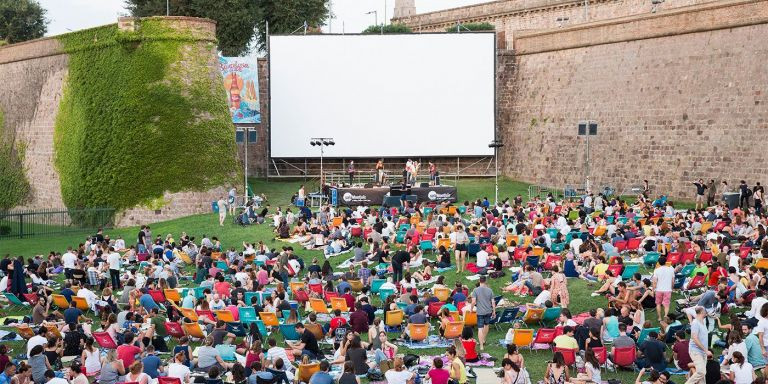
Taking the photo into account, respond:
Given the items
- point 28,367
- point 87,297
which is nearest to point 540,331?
point 28,367

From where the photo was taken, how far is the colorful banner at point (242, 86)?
50031mm

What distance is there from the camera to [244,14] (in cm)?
6172

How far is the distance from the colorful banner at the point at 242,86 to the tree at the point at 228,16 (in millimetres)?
12364

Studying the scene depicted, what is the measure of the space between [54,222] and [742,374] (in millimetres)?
37170

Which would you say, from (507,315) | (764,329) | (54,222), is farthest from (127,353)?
(54,222)

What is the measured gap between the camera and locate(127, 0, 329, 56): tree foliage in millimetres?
61844

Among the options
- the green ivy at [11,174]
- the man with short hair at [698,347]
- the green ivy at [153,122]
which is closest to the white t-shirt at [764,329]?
the man with short hair at [698,347]

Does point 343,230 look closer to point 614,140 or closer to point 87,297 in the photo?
point 87,297

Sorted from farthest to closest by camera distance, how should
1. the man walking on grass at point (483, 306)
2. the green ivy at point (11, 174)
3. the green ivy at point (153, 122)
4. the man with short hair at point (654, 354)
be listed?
1. the green ivy at point (11, 174)
2. the green ivy at point (153, 122)
3. the man walking on grass at point (483, 306)
4. the man with short hair at point (654, 354)

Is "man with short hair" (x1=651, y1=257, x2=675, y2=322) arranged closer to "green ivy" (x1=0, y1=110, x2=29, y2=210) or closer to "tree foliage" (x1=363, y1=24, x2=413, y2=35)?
"green ivy" (x1=0, y1=110, x2=29, y2=210)

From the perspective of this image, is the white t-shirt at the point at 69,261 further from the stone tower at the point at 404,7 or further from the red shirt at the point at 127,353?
the stone tower at the point at 404,7

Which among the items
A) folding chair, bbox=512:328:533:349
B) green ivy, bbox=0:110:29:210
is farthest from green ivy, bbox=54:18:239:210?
folding chair, bbox=512:328:533:349

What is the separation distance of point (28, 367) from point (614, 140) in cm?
3151

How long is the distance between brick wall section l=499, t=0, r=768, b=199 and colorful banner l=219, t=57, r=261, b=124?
12559 mm
